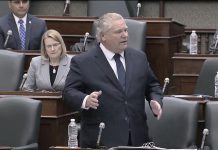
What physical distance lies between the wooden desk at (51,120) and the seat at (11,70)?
78 centimetres

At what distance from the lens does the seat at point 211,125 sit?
17.4 feet

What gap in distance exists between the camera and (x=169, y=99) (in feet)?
17.9

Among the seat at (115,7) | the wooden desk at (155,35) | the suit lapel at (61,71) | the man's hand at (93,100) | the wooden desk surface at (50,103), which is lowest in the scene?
the wooden desk surface at (50,103)

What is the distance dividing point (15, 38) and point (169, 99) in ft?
8.17

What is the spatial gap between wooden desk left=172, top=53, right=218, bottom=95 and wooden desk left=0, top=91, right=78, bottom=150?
1554mm

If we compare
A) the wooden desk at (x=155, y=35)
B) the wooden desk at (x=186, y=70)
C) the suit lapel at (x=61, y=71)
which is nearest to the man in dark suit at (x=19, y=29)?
the wooden desk at (x=155, y=35)

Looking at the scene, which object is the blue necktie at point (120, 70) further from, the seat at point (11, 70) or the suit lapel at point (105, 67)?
the seat at point (11, 70)

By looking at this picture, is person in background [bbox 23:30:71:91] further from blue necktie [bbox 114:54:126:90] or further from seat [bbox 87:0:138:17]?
seat [bbox 87:0:138:17]

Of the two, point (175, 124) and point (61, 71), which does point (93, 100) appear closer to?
point (175, 124)

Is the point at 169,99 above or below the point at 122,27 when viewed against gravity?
below

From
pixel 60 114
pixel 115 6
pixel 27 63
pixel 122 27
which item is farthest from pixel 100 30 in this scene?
pixel 115 6

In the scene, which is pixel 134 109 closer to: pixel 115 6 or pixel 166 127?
pixel 166 127

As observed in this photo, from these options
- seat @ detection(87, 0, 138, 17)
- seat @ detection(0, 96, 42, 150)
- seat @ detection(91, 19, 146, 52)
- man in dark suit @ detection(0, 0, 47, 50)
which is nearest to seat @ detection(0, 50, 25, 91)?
man in dark suit @ detection(0, 0, 47, 50)

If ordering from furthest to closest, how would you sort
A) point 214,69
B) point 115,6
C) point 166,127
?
point 115,6 → point 214,69 → point 166,127
